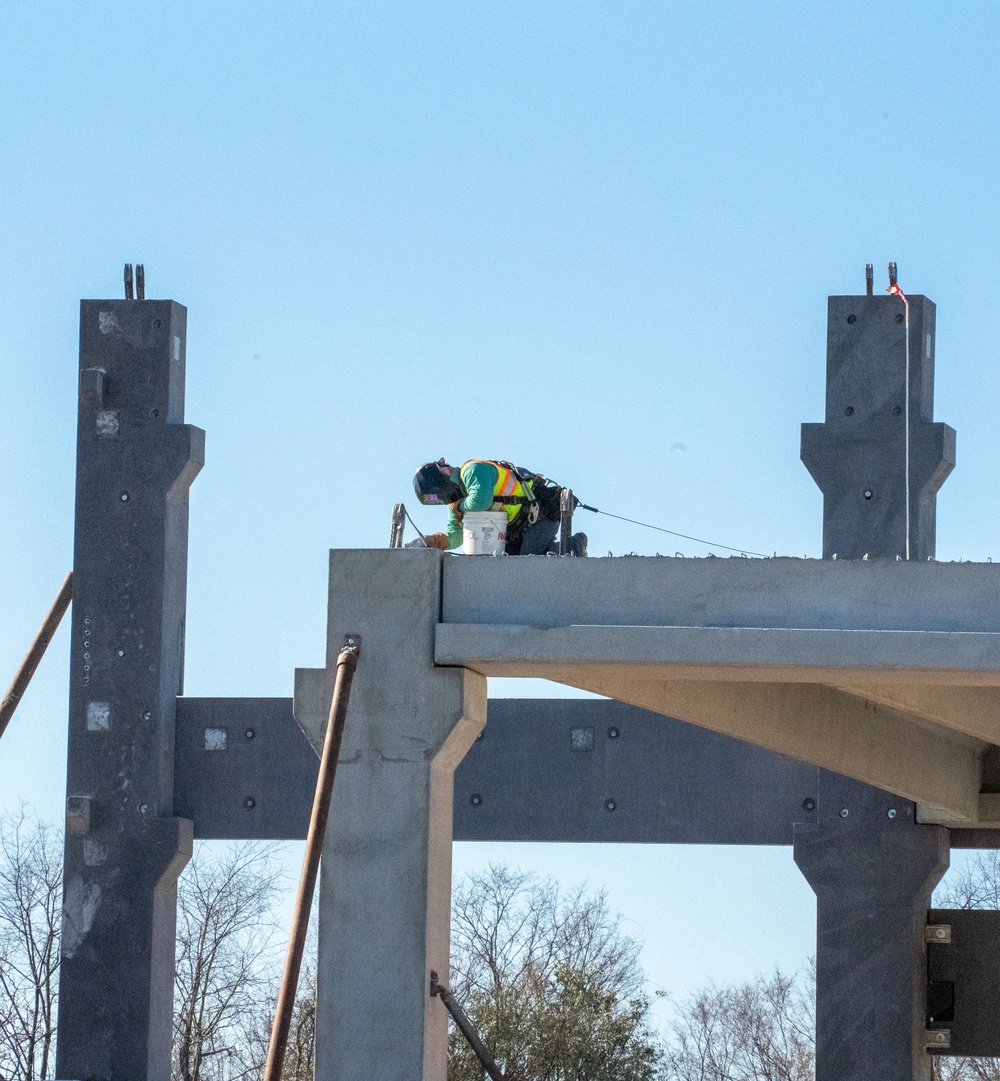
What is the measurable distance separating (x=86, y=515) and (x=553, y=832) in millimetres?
5770

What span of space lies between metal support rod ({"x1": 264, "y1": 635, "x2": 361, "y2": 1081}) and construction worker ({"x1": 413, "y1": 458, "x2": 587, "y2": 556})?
1.46 m

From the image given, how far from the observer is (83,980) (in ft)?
71.8

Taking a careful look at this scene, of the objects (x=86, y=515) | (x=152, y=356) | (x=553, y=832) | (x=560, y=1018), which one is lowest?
(x=560, y=1018)

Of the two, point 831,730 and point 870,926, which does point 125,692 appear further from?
point 831,730

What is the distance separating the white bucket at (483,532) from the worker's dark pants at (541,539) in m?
0.90

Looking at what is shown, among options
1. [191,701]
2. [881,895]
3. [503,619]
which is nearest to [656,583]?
[503,619]

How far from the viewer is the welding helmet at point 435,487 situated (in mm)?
15578

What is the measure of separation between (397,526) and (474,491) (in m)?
0.81

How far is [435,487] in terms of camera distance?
15594 millimetres

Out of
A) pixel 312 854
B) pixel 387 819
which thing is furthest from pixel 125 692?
pixel 312 854

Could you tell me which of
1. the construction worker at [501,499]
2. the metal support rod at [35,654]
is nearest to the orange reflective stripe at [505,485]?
the construction worker at [501,499]

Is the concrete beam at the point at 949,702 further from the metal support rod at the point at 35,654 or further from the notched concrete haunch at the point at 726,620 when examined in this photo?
the metal support rod at the point at 35,654

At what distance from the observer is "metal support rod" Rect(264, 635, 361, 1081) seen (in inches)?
522

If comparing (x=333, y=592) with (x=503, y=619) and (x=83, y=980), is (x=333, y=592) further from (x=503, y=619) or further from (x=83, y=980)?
(x=83, y=980)
